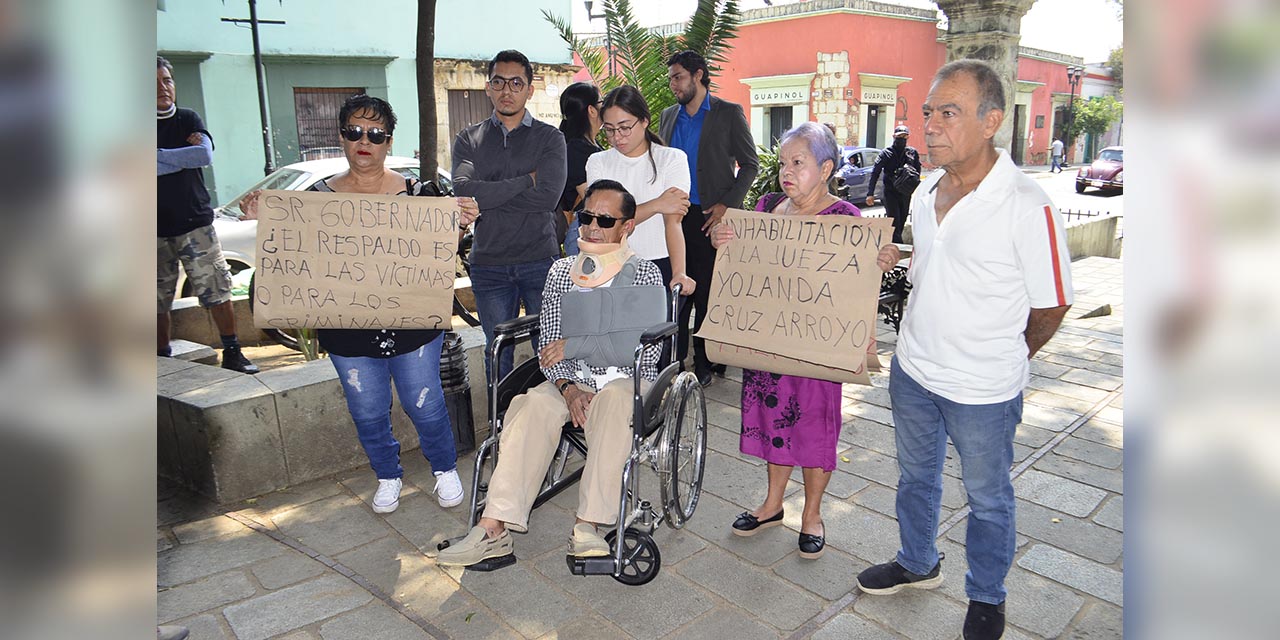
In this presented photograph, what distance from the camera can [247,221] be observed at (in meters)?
A: 7.32

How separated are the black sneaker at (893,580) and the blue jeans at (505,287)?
196 centimetres

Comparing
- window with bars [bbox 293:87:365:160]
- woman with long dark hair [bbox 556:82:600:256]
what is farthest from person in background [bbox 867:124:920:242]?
window with bars [bbox 293:87:365:160]

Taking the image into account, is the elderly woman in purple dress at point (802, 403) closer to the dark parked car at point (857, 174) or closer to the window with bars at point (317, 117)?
the dark parked car at point (857, 174)

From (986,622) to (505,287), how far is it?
2549 mm

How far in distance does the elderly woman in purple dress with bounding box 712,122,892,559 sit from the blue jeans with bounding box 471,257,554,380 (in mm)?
1106

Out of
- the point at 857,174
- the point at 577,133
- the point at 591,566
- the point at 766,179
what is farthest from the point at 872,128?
the point at 591,566

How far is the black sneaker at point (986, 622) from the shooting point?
263 centimetres

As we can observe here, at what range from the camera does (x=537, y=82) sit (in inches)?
756

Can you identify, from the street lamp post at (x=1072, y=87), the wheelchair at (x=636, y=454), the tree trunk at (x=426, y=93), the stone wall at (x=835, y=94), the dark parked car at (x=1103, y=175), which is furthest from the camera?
the street lamp post at (x=1072, y=87)

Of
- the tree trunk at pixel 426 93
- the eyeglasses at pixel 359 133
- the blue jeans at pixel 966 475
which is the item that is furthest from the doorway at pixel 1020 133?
the eyeglasses at pixel 359 133

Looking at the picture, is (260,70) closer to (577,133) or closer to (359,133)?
(577,133)

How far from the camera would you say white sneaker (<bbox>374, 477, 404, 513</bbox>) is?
12.0ft
